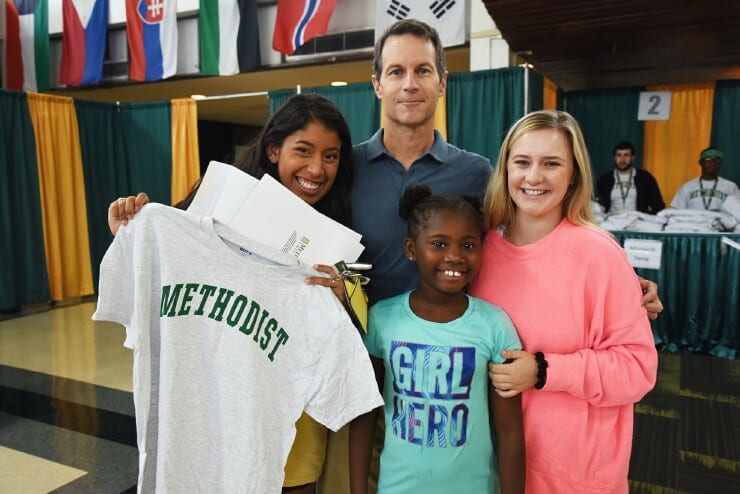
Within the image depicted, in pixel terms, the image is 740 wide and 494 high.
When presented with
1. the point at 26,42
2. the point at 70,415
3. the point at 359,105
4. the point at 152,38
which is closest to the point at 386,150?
the point at 70,415

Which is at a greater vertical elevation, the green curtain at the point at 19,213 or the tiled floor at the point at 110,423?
the green curtain at the point at 19,213

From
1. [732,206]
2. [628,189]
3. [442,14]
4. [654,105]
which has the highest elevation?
[442,14]

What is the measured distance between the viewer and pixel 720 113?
5.98 metres

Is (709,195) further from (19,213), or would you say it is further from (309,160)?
(19,213)

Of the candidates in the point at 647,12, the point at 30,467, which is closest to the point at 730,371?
the point at 647,12

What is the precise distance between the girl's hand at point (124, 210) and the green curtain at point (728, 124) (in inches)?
253

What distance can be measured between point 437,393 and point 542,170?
0.55 metres

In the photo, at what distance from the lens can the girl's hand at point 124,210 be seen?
1307 mm

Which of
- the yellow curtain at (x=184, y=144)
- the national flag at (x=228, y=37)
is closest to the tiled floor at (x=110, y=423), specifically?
the yellow curtain at (x=184, y=144)

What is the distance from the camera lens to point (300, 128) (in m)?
1.46

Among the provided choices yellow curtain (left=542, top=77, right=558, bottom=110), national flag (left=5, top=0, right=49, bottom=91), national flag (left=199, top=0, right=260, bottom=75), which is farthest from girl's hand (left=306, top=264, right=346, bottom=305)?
national flag (left=5, top=0, right=49, bottom=91)

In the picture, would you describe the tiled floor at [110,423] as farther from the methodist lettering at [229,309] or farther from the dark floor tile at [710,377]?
the methodist lettering at [229,309]

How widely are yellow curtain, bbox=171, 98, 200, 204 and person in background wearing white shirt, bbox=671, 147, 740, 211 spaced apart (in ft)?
17.4

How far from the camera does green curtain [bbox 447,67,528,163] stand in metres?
4.90
